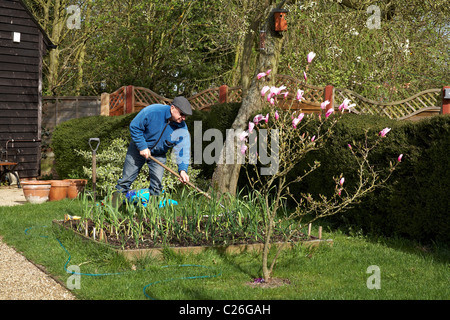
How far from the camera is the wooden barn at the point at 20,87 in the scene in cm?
1316

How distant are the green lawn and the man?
49.3 inches

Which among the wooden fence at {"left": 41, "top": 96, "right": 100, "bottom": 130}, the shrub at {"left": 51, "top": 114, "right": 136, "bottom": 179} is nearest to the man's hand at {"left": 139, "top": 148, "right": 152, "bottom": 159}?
the shrub at {"left": 51, "top": 114, "right": 136, "bottom": 179}

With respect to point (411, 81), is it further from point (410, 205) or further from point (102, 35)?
point (102, 35)

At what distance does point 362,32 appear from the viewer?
40.5ft

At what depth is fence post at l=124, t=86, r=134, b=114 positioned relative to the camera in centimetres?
1516

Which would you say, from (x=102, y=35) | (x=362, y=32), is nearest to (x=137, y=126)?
(x=362, y=32)

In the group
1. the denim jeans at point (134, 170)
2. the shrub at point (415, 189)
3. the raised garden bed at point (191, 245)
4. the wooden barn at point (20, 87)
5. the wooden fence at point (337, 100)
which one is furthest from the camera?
the wooden barn at point (20, 87)

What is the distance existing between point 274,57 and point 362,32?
4851 millimetres

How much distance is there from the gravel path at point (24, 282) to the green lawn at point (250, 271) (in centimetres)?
11

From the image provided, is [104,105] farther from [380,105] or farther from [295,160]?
[295,160]

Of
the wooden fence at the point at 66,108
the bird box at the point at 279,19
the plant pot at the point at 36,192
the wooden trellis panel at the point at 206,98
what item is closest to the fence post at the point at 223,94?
the wooden trellis panel at the point at 206,98

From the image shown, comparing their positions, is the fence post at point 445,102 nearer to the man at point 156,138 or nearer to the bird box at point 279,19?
the bird box at point 279,19

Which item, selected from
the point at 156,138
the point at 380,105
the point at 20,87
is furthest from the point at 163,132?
the point at 20,87
